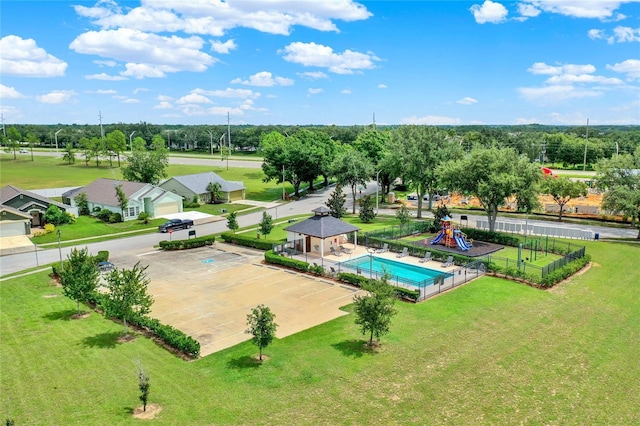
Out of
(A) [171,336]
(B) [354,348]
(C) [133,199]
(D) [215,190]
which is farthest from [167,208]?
(B) [354,348]

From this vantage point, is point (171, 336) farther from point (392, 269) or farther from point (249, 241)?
point (249, 241)

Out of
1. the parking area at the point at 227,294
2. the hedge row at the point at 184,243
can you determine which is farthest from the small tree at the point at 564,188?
the hedge row at the point at 184,243

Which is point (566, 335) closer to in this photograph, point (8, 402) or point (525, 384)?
point (525, 384)

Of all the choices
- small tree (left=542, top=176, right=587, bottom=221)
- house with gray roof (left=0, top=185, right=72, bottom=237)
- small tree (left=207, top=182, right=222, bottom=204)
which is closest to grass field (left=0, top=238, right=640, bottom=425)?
house with gray roof (left=0, top=185, right=72, bottom=237)

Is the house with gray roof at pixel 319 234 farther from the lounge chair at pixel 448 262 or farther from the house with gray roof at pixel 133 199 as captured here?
the house with gray roof at pixel 133 199

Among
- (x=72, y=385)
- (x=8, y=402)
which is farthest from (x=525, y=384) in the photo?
(x=8, y=402)

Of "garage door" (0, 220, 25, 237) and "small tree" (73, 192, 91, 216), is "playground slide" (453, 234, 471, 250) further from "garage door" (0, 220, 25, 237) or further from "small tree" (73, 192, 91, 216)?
"small tree" (73, 192, 91, 216)
